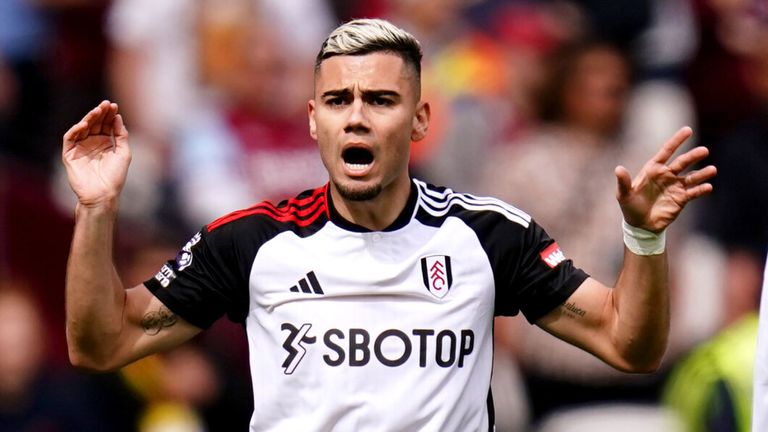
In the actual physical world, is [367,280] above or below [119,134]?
below

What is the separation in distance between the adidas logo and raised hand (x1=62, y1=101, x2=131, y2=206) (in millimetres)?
655

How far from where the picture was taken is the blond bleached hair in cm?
540

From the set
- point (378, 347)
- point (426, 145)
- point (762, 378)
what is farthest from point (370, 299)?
point (426, 145)

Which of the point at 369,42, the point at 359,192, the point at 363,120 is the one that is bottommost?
the point at 359,192

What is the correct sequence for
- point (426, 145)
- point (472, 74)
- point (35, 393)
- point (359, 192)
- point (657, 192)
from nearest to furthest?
1. point (657, 192)
2. point (359, 192)
3. point (35, 393)
4. point (426, 145)
5. point (472, 74)

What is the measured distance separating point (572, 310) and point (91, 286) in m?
1.57

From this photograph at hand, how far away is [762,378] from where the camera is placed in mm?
5070

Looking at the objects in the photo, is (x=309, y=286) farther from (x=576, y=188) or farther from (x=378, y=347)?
(x=576, y=188)

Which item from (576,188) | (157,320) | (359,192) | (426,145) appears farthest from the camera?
(426,145)

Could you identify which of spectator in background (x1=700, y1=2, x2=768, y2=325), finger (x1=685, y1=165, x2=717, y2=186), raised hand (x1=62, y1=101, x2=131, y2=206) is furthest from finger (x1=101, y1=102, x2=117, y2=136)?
spectator in background (x1=700, y1=2, x2=768, y2=325)

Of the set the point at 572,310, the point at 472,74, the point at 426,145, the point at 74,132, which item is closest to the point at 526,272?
the point at 572,310

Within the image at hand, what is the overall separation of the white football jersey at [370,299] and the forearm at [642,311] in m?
0.22

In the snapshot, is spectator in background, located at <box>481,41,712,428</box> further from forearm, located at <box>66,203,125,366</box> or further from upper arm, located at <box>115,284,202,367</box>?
forearm, located at <box>66,203,125,366</box>

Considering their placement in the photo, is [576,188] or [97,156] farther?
[576,188]
